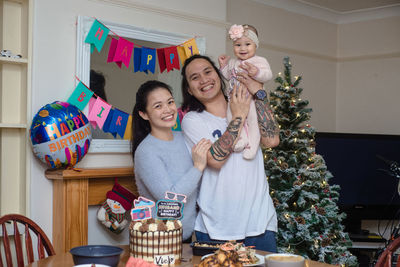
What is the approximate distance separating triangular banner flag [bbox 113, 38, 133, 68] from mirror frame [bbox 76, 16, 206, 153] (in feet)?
0.17

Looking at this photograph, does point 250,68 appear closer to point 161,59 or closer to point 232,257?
point 232,257

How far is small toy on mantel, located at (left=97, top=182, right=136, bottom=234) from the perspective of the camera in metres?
3.07

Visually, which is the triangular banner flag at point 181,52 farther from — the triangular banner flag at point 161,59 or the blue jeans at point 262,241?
the blue jeans at point 262,241

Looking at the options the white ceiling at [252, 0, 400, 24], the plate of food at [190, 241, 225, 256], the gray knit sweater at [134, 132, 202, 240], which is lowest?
the plate of food at [190, 241, 225, 256]

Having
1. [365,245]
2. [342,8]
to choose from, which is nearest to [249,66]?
[365,245]

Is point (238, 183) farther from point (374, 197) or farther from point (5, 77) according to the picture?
point (374, 197)

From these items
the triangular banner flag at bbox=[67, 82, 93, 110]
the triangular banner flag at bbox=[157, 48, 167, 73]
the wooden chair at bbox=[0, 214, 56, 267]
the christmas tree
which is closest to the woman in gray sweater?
the wooden chair at bbox=[0, 214, 56, 267]

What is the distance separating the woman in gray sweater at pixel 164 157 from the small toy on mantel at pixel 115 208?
0.88 metres

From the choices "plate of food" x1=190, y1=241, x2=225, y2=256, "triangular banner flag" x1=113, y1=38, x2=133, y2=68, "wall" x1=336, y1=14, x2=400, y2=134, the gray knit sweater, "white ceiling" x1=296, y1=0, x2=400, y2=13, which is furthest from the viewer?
"wall" x1=336, y1=14, x2=400, y2=134

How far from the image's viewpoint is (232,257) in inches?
57.6

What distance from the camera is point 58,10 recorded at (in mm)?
2918

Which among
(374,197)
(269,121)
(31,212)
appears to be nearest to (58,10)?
(31,212)

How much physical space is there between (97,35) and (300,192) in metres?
1.74

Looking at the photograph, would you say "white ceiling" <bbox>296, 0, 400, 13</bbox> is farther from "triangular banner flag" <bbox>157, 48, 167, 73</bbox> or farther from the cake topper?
the cake topper
